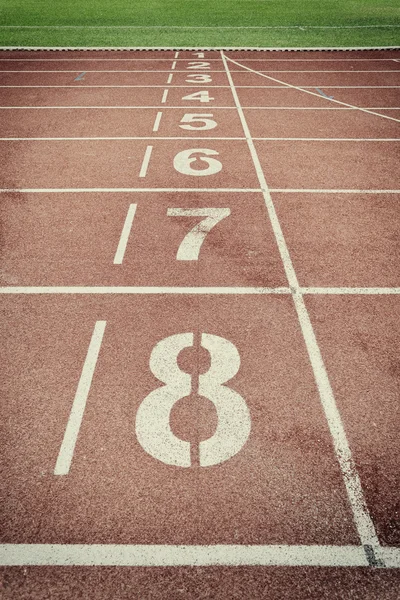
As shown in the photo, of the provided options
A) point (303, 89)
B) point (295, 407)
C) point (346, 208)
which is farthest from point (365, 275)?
point (303, 89)

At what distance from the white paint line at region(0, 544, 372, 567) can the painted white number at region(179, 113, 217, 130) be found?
9403 millimetres

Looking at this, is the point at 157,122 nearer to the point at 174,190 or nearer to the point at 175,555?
the point at 174,190

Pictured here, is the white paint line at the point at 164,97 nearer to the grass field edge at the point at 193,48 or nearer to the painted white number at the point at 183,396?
the grass field edge at the point at 193,48

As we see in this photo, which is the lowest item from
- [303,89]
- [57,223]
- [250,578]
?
[250,578]

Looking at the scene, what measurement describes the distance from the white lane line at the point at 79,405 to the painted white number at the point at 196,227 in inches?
65.9

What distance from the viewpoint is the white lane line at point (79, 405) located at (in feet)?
12.4

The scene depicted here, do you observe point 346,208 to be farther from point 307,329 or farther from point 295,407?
point 295,407

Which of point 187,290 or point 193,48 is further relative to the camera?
point 193,48

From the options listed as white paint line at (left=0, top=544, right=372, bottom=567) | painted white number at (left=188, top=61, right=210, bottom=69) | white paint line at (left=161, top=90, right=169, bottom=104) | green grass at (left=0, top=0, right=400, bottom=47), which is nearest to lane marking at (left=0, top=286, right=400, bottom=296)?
white paint line at (left=0, top=544, right=372, bottom=567)

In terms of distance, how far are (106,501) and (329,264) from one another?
405 centimetres

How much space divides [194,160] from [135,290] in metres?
4.40

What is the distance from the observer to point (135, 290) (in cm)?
562

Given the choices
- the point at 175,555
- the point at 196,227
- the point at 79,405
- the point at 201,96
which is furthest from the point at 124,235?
the point at 201,96

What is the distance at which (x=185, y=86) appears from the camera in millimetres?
14258
